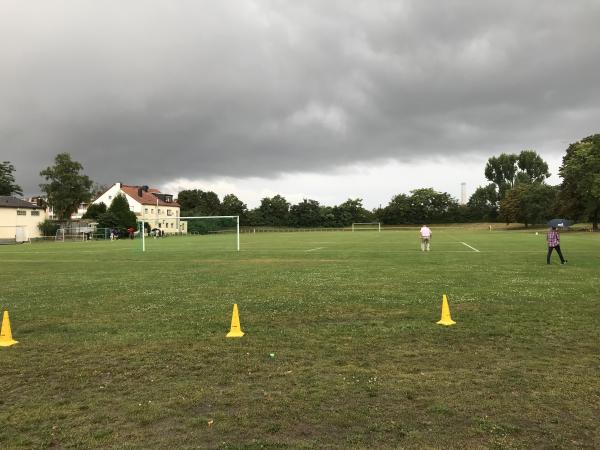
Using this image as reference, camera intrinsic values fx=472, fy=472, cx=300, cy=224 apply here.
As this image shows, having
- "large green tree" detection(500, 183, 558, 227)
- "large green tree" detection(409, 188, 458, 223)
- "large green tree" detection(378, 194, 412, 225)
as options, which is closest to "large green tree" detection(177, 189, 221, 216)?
"large green tree" detection(378, 194, 412, 225)

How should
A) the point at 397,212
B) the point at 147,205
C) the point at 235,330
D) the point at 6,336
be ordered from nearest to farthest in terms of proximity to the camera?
the point at 6,336, the point at 235,330, the point at 147,205, the point at 397,212

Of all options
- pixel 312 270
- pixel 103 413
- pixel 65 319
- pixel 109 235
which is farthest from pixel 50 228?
pixel 103 413

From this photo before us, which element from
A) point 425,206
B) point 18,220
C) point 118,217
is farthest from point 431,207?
point 18,220

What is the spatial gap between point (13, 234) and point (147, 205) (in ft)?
112

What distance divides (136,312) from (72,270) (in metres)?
12.5

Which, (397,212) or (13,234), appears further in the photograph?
(397,212)

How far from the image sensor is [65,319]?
9953mm

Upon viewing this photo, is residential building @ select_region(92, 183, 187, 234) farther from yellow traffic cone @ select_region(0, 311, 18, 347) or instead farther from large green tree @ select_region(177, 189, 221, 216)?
yellow traffic cone @ select_region(0, 311, 18, 347)

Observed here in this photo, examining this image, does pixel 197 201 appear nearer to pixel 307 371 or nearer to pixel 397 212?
pixel 397 212

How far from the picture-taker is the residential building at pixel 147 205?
324 ft

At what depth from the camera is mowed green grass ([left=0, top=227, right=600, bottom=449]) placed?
174 inches

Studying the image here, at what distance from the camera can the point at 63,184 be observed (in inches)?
3295

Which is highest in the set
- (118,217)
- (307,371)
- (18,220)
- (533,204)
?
(533,204)

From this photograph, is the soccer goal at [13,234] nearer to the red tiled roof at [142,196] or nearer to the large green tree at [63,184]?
the large green tree at [63,184]
